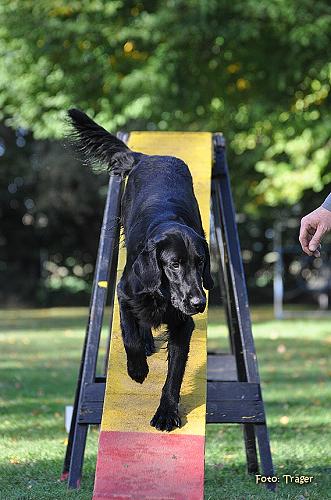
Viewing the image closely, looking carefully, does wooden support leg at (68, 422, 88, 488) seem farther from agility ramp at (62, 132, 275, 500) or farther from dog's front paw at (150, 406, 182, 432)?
dog's front paw at (150, 406, 182, 432)

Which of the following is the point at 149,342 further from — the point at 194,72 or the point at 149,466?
the point at 194,72

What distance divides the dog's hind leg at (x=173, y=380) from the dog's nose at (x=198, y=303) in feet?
1.90

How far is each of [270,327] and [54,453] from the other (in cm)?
1375

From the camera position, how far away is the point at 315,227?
454 centimetres

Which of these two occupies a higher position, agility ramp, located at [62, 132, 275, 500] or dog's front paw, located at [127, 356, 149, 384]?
dog's front paw, located at [127, 356, 149, 384]

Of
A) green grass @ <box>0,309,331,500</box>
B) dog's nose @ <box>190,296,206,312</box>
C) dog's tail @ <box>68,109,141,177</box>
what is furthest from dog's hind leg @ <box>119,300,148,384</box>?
dog's tail @ <box>68,109,141,177</box>

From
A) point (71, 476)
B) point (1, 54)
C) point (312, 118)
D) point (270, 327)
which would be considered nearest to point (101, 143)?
point (71, 476)

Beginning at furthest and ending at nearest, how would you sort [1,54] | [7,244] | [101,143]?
[7,244]
[1,54]
[101,143]

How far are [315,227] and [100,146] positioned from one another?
1.88 meters

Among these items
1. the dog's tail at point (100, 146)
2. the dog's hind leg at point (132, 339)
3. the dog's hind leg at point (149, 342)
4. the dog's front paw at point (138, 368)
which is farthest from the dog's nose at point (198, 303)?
the dog's tail at point (100, 146)

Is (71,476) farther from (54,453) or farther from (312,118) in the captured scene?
(312,118)

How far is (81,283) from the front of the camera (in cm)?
3300

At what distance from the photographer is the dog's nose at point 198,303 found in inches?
169

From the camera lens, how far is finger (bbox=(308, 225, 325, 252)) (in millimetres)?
4477
